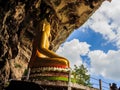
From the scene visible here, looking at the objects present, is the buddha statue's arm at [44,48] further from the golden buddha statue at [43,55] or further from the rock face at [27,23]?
the rock face at [27,23]

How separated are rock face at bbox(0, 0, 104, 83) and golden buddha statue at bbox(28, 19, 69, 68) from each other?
229cm

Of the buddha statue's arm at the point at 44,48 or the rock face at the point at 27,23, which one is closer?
the buddha statue's arm at the point at 44,48

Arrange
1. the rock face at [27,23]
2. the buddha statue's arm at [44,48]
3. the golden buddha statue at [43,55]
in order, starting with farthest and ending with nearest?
1. the rock face at [27,23]
2. the buddha statue's arm at [44,48]
3. the golden buddha statue at [43,55]

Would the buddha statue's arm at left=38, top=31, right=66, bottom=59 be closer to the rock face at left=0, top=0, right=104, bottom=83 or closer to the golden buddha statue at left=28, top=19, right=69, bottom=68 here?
the golden buddha statue at left=28, top=19, right=69, bottom=68

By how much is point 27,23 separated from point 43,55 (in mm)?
4745

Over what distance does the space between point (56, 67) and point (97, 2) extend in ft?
28.0

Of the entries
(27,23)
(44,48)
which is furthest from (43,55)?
(27,23)

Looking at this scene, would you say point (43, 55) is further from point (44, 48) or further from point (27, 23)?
point (27, 23)

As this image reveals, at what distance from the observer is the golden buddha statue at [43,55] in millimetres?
10794

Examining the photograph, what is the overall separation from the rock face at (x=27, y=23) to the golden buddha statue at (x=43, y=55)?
2292 mm

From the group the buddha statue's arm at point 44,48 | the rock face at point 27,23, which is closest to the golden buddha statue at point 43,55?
the buddha statue's arm at point 44,48

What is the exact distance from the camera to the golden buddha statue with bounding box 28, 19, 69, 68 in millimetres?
10794

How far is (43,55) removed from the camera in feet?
38.8

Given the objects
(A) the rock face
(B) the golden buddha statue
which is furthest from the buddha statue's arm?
(A) the rock face
